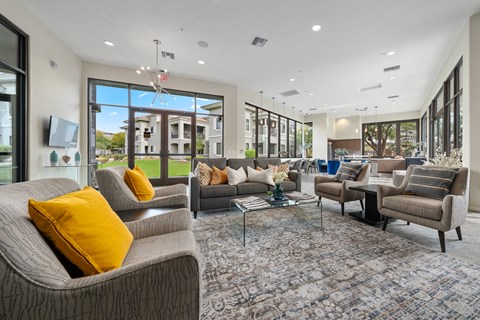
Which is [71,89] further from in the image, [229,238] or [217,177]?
[229,238]

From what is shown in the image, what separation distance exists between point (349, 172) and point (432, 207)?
5.20ft

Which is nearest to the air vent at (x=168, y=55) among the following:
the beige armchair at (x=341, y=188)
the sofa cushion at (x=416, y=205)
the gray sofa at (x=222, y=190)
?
the gray sofa at (x=222, y=190)

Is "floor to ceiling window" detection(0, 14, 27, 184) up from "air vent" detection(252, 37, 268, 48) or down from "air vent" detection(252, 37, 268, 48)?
down

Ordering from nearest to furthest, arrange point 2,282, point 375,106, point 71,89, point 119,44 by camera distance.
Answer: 1. point 2,282
2. point 119,44
3. point 71,89
4. point 375,106

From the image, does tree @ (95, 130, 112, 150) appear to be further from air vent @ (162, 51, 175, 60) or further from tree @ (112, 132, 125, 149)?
air vent @ (162, 51, 175, 60)

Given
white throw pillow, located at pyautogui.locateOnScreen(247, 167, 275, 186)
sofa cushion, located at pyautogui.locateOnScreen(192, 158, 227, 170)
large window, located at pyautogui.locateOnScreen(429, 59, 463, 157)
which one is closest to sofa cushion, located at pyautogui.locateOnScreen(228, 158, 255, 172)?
sofa cushion, located at pyautogui.locateOnScreen(192, 158, 227, 170)

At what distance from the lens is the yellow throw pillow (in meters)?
3.82

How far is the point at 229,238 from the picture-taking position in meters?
2.55

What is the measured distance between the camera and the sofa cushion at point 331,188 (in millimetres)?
3461

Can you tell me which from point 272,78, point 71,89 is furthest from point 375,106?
point 71,89

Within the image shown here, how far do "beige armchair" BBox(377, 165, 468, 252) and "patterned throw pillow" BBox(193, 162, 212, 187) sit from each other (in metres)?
2.67

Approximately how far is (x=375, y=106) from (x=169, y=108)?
9.41 meters

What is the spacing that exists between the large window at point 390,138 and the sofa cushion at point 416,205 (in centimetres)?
1059

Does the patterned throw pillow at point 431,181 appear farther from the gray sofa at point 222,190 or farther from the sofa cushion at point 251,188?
the sofa cushion at point 251,188
